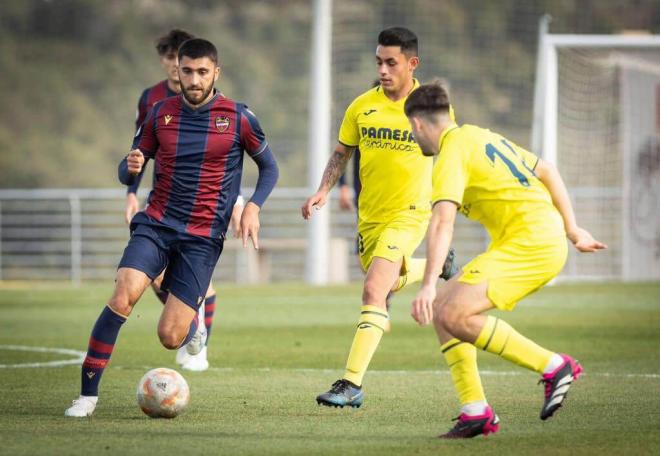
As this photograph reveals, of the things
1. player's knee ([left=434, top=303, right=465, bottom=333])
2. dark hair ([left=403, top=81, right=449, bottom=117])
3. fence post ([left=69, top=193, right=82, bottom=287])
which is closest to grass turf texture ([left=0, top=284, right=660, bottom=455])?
player's knee ([left=434, top=303, right=465, bottom=333])

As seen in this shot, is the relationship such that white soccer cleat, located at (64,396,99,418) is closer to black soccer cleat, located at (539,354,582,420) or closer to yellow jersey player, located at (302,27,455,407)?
yellow jersey player, located at (302,27,455,407)

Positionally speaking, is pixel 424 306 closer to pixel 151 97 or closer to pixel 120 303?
pixel 120 303

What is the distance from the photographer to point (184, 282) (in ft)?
27.1

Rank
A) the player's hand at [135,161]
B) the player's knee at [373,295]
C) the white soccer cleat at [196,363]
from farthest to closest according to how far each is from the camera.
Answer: the white soccer cleat at [196,363] → the player's knee at [373,295] → the player's hand at [135,161]

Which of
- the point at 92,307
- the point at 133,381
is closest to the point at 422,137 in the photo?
the point at 133,381

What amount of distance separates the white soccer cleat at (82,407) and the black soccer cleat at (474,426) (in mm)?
2152

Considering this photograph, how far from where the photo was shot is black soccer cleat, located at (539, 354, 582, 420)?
6.52 m

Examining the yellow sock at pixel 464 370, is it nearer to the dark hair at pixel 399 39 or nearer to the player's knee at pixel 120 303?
the player's knee at pixel 120 303

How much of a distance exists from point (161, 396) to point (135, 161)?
4.71 feet

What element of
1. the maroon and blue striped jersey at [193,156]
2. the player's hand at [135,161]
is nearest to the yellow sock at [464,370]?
the maroon and blue striped jersey at [193,156]

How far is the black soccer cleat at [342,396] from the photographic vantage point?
7.62 metres

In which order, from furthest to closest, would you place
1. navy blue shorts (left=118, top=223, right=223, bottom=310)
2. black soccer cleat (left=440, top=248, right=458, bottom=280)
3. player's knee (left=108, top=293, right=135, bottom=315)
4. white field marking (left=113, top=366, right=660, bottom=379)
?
1. white field marking (left=113, top=366, right=660, bottom=379)
2. black soccer cleat (left=440, top=248, right=458, bottom=280)
3. navy blue shorts (left=118, top=223, right=223, bottom=310)
4. player's knee (left=108, top=293, right=135, bottom=315)

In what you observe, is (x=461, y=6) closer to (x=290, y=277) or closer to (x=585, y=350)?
(x=290, y=277)

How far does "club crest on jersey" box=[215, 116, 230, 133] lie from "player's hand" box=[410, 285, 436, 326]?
2474 mm
